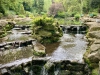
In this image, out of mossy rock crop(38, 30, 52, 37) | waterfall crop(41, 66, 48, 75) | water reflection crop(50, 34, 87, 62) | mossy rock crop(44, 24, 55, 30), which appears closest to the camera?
waterfall crop(41, 66, 48, 75)

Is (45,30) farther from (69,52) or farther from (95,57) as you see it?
(95,57)

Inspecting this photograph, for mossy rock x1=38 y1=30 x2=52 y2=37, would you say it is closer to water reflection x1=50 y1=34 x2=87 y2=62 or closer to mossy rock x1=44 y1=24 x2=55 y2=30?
mossy rock x1=44 y1=24 x2=55 y2=30

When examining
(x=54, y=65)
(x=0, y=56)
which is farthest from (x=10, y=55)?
(x=54, y=65)

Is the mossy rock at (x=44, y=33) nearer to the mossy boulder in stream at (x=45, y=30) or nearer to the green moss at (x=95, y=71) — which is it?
the mossy boulder in stream at (x=45, y=30)

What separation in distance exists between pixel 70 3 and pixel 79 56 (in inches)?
1548

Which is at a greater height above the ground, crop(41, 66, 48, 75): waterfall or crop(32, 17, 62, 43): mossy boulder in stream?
crop(32, 17, 62, 43): mossy boulder in stream

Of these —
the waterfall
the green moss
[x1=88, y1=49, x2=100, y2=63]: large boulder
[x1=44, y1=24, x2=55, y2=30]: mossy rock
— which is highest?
[x1=44, y1=24, x2=55, y2=30]: mossy rock

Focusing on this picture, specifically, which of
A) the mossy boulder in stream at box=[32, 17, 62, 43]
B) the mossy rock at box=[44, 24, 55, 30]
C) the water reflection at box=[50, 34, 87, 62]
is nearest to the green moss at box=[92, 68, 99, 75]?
the water reflection at box=[50, 34, 87, 62]

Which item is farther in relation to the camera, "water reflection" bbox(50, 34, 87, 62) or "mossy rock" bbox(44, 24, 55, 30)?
"mossy rock" bbox(44, 24, 55, 30)

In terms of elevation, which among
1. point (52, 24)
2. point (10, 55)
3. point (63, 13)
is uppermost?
point (52, 24)

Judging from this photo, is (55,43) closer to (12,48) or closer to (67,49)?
(67,49)

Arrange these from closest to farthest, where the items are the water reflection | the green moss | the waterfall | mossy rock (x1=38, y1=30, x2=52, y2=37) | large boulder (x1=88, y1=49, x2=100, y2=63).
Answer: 1. the green moss
2. large boulder (x1=88, y1=49, x2=100, y2=63)
3. the waterfall
4. the water reflection
5. mossy rock (x1=38, y1=30, x2=52, y2=37)

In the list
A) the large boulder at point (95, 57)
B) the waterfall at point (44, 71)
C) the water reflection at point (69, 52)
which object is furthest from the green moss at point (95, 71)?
the waterfall at point (44, 71)

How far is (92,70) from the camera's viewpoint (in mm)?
8703
